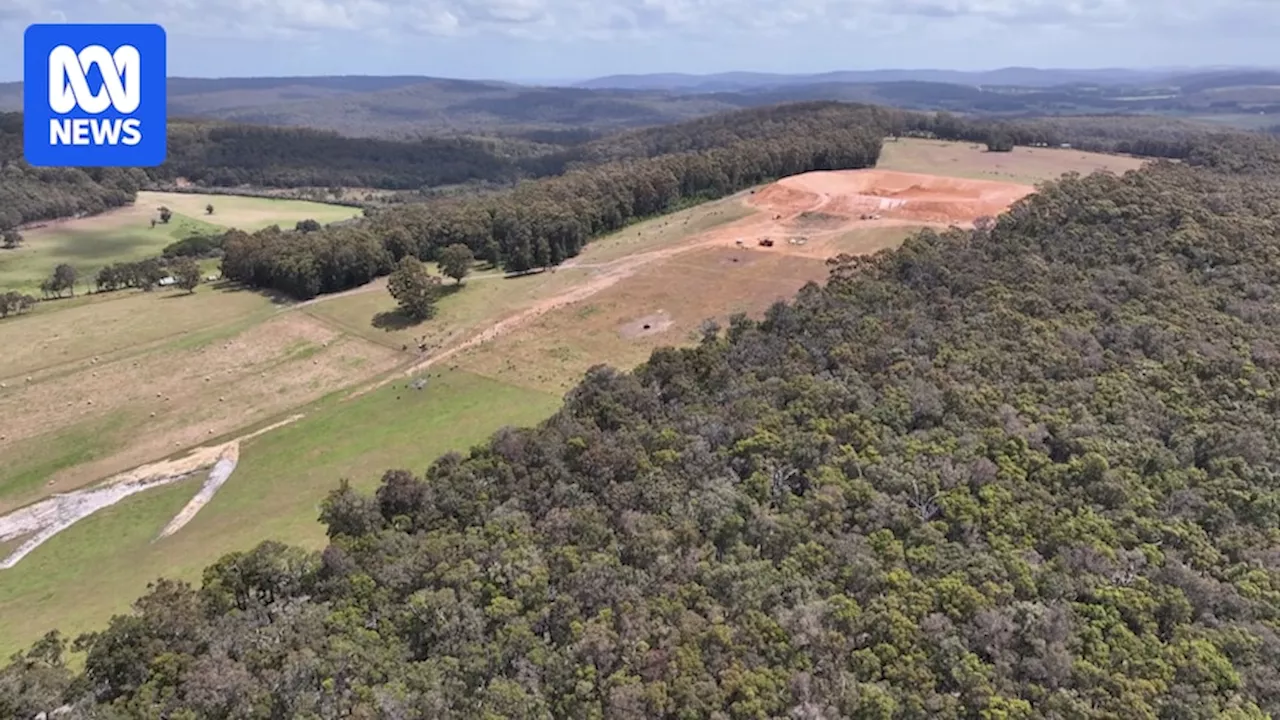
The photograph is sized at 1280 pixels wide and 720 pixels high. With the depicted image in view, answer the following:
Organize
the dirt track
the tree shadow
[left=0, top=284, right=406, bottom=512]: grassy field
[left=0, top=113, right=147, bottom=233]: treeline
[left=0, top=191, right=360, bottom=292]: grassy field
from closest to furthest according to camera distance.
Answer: [left=0, top=284, right=406, bottom=512]: grassy field
the tree shadow
the dirt track
[left=0, top=191, right=360, bottom=292]: grassy field
[left=0, top=113, right=147, bottom=233]: treeline

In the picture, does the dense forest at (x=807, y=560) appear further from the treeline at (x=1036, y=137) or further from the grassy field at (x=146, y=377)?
the treeline at (x=1036, y=137)

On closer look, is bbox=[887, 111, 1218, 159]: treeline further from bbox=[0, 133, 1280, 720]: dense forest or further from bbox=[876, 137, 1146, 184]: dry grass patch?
bbox=[0, 133, 1280, 720]: dense forest

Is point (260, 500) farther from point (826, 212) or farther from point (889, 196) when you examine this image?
point (889, 196)

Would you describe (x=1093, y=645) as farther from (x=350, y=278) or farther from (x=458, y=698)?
(x=350, y=278)

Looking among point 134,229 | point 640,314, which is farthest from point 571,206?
point 134,229

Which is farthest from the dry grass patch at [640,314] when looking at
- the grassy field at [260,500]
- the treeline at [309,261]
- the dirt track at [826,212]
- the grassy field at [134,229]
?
the grassy field at [134,229]

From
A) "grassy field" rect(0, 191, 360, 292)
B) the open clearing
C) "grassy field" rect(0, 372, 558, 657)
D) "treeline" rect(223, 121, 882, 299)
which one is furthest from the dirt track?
"grassy field" rect(0, 191, 360, 292)
